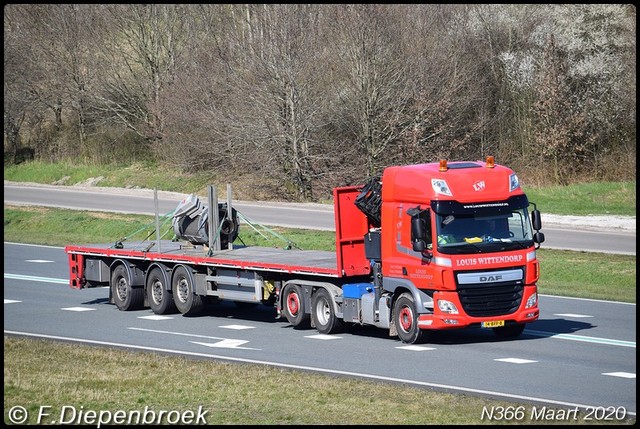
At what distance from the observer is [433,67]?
48.3 m

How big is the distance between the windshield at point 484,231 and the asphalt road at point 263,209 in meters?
14.1

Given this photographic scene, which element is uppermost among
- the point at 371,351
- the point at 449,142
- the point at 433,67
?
the point at 433,67

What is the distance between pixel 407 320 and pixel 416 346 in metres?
0.51

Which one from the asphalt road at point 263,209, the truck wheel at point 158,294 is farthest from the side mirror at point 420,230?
the asphalt road at point 263,209

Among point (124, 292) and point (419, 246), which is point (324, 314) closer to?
point (419, 246)

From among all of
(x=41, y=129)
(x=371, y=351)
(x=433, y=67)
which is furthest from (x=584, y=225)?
(x=41, y=129)

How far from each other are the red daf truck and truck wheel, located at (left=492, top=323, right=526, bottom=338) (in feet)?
0.07

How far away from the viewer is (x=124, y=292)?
2294 centimetres

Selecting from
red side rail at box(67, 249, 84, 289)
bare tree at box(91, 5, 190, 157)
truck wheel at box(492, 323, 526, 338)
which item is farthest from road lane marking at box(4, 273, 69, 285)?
bare tree at box(91, 5, 190, 157)

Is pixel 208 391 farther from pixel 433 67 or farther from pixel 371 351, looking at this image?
pixel 433 67

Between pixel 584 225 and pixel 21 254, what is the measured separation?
1834cm

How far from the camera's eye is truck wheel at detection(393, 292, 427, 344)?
18.2m

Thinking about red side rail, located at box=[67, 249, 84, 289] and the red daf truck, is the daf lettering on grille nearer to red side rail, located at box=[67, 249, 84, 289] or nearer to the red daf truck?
the red daf truck

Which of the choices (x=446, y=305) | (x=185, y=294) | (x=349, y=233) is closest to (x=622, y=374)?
(x=446, y=305)
